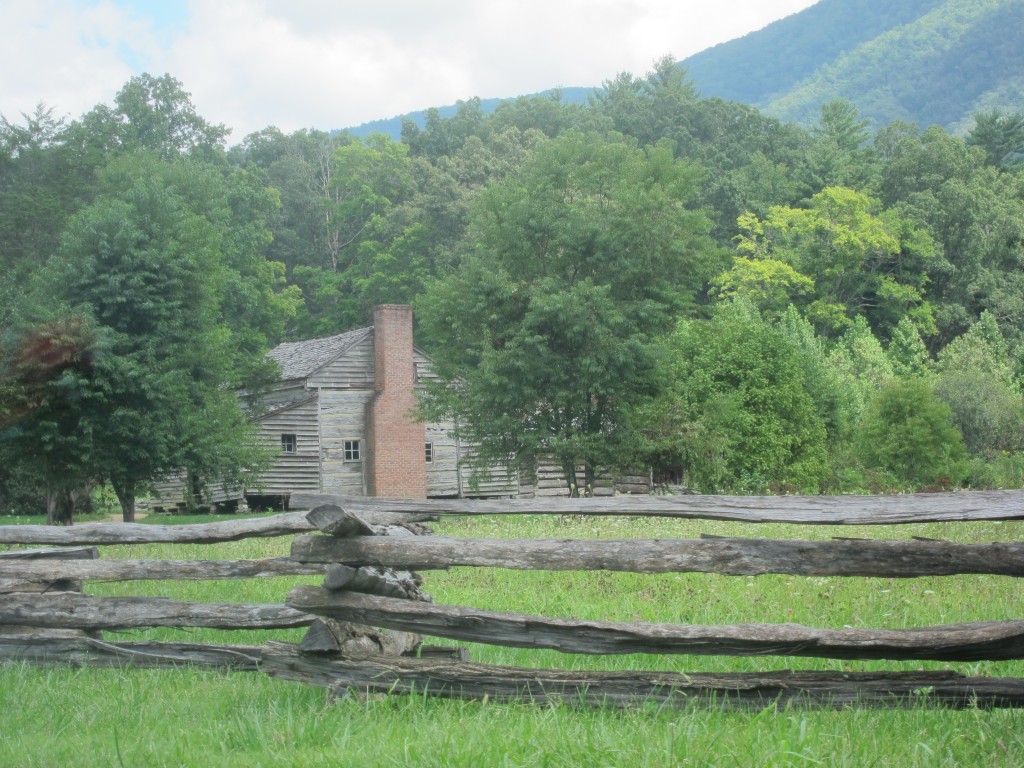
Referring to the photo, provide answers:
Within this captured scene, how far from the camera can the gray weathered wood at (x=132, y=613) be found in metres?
6.96

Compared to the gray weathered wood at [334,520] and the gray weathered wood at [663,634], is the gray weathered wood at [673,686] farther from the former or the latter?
the gray weathered wood at [334,520]

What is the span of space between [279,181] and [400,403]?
130 ft

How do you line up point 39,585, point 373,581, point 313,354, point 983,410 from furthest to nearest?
point 313,354
point 983,410
point 39,585
point 373,581

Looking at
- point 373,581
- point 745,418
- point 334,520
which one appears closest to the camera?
point 334,520

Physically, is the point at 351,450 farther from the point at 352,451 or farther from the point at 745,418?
the point at 745,418

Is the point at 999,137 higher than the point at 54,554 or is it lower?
higher

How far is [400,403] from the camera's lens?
3962cm

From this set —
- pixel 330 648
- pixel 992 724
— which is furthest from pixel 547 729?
pixel 992 724

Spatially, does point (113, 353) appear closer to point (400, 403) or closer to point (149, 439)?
point (149, 439)

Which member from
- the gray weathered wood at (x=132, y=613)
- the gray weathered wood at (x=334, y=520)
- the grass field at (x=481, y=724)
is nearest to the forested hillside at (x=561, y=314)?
the gray weathered wood at (x=132, y=613)

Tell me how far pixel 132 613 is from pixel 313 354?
3527 centimetres

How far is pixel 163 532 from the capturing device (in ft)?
24.7

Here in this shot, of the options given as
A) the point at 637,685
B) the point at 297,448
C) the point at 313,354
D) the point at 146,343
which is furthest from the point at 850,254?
the point at 637,685

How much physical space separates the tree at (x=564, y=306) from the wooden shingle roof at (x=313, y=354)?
571cm
